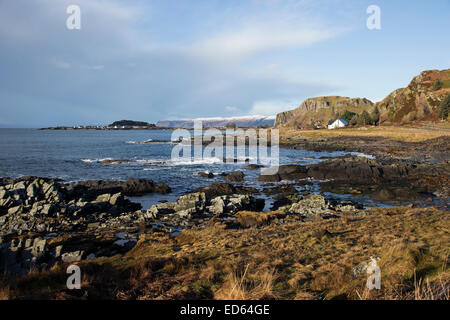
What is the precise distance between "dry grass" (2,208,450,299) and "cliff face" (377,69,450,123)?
12429 cm

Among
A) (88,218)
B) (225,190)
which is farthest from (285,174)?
(88,218)

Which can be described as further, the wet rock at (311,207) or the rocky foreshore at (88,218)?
the wet rock at (311,207)

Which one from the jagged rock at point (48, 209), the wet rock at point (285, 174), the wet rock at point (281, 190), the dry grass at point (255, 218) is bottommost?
the dry grass at point (255, 218)

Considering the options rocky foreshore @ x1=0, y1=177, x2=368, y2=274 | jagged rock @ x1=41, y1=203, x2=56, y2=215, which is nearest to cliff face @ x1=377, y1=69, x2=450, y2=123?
rocky foreshore @ x1=0, y1=177, x2=368, y2=274

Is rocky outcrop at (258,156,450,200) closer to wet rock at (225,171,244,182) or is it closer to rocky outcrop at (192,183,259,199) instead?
wet rock at (225,171,244,182)

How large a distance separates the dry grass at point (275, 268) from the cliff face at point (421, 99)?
408ft

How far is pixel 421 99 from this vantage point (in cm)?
11669

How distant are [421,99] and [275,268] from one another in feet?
471

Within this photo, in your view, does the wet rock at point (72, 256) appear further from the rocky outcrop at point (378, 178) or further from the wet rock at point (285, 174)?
the wet rock at point (285, 174)

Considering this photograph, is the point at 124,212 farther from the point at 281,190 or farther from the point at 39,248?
the point at 281,190

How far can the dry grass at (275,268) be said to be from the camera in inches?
232

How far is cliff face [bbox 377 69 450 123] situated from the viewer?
112 meters

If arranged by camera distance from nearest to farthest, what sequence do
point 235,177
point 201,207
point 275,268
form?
1. point 275,268
2. point 201,207
3. point 235,177

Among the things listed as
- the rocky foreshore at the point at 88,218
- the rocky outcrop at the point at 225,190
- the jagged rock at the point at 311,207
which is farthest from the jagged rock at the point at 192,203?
the jagged rock at the point at 311,207
